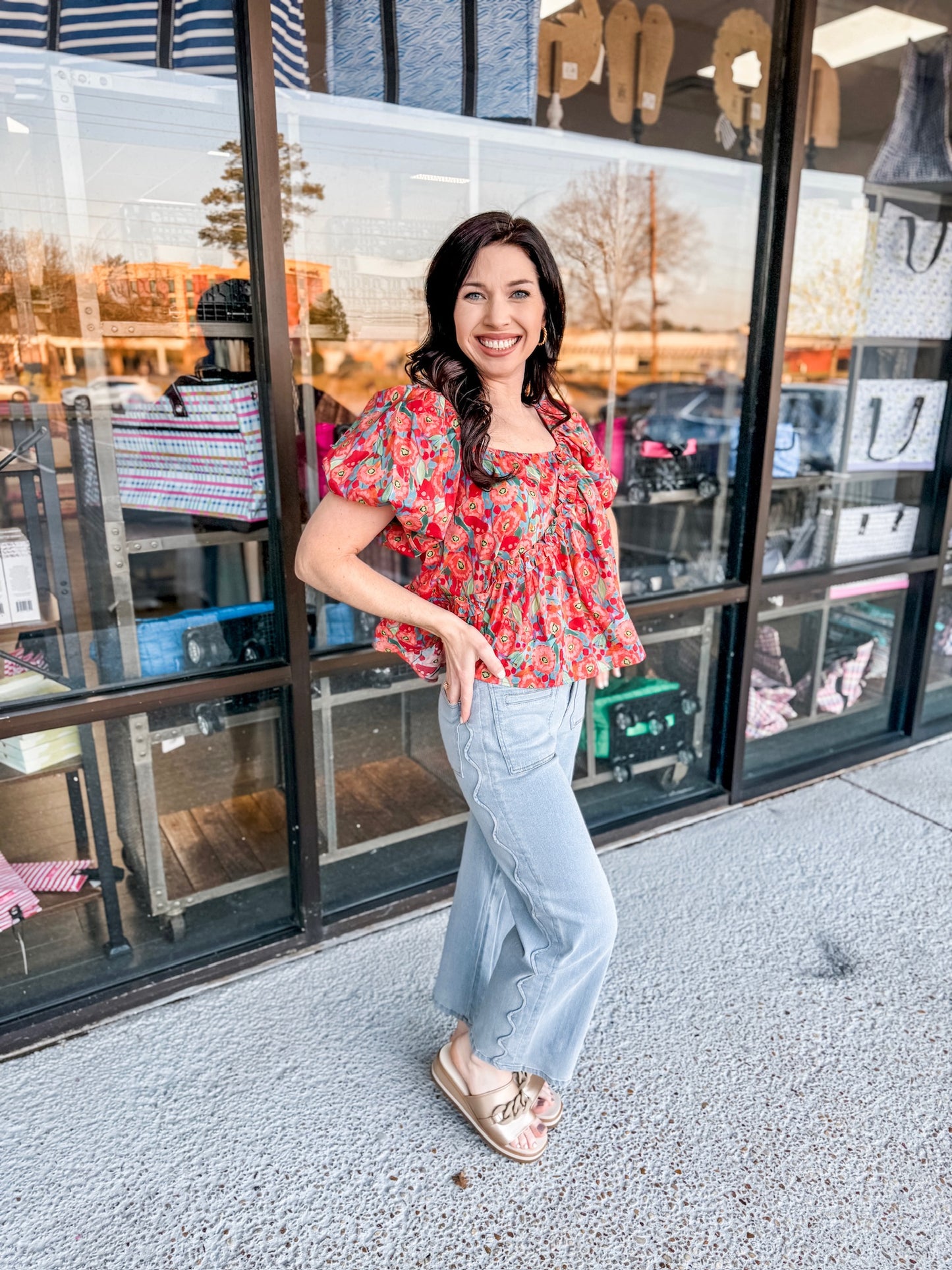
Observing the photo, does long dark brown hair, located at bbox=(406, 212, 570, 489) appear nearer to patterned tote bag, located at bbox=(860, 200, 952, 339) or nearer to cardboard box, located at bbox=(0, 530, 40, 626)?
cardboard box, located at bbox=(0, 530, 40, 626)

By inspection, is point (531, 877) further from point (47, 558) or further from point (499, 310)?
point (47, 558)

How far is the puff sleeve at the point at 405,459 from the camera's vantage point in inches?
50.7

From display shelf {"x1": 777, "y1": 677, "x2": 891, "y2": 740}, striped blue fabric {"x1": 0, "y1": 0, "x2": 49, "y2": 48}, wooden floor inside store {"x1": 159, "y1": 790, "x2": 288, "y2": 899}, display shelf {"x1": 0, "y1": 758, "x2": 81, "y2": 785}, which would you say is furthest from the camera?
display shelf {"x1": 777, "y1": 677, "x2": 891, "y2": 740}

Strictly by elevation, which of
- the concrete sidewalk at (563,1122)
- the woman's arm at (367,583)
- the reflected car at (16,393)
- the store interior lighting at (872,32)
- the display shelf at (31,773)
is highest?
the store interior lighting at (872,32)

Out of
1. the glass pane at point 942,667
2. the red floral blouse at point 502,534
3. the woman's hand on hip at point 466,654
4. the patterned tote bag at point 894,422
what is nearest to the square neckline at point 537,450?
the red floral blouse at point 502,534

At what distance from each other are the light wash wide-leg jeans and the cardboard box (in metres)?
1.05

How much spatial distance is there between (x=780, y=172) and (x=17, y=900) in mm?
2692

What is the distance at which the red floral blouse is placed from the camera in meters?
1.30

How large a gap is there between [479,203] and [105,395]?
133cm

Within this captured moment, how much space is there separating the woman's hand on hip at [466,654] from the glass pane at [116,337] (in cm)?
88

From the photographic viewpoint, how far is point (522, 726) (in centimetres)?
142

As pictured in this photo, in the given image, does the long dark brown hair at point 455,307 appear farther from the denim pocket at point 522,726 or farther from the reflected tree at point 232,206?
the reflected tree at point 232,206

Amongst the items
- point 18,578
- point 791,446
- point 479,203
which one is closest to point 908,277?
point 791,446

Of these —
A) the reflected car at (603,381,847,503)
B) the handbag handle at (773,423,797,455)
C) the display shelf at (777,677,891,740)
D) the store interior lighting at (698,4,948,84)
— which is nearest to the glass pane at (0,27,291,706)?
the reflected car at (603,381,847,503)
